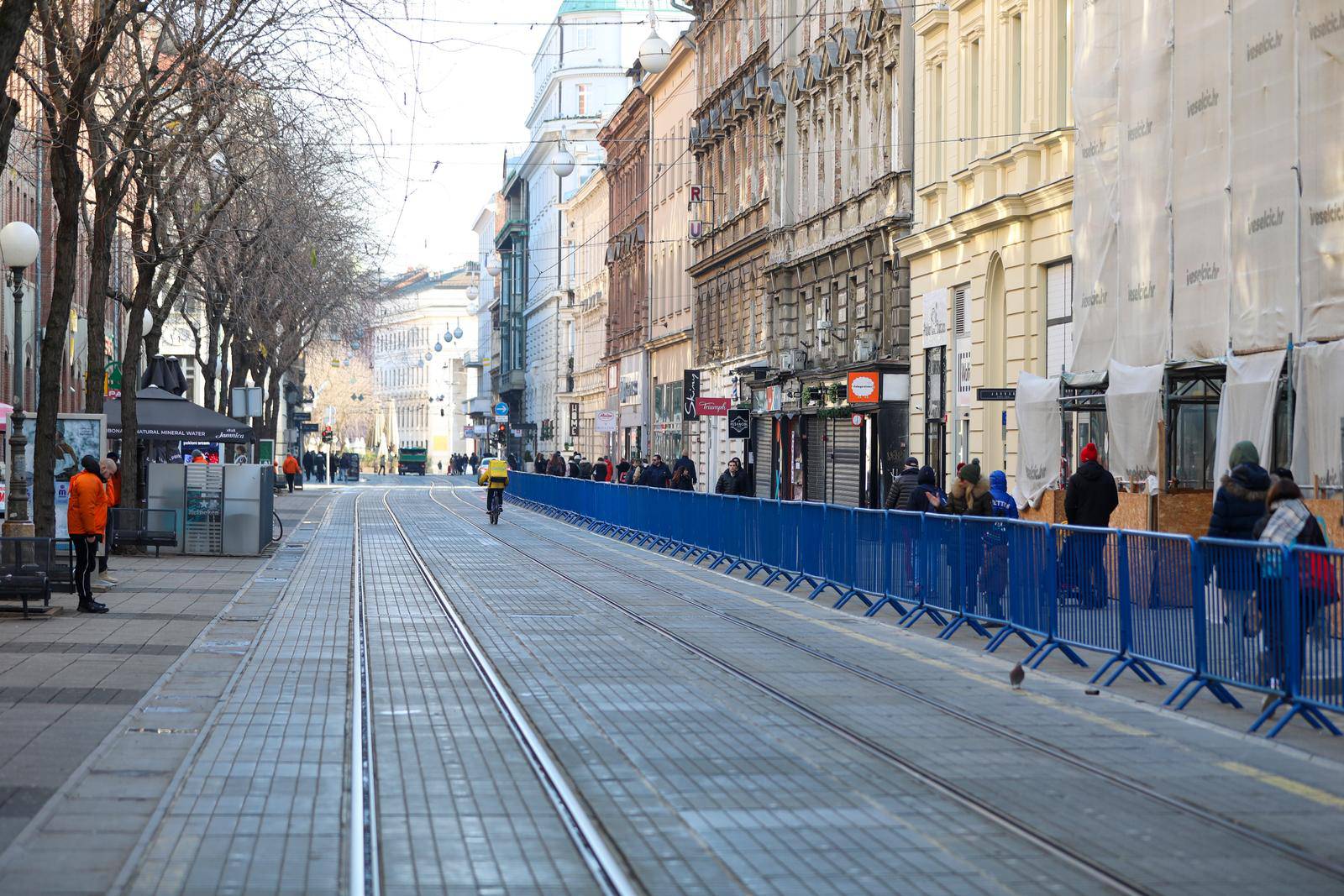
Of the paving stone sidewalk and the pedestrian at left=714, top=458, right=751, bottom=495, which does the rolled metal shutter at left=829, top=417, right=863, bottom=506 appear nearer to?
the pedestrian at left=714, top=458, right=751, bottom=495

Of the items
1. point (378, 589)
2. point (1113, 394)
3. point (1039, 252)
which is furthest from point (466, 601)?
point (1039, 252)

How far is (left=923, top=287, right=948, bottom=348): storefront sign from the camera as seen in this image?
1323 inches

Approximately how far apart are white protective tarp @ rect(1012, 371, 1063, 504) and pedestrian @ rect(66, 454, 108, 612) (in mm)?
12386

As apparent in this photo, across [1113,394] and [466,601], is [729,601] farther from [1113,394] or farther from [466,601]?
[1113,394]

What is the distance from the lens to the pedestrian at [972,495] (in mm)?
19266

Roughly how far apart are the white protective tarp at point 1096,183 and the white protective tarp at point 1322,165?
213 inches

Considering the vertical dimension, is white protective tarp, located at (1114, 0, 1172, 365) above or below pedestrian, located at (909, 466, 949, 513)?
above

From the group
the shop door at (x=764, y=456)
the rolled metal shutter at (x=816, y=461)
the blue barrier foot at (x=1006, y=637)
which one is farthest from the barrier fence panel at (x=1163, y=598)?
the shop door at (x=764, y=456)

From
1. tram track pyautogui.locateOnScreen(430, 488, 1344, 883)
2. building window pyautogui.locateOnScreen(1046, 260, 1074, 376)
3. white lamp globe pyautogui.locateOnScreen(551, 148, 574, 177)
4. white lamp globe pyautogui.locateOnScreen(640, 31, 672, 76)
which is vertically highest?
white lamp globe pyautogui.locateOnScreen(640, 31, 672, 76)

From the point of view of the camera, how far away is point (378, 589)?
2348 cm

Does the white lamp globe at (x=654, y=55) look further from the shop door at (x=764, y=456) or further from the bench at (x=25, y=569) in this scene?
the bench at (x=25, y=569)

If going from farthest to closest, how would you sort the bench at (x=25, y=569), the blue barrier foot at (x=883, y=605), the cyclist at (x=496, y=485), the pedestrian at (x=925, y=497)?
1. the cyclist at (x=496, y=485)
2. the pedestrian at (x=925, y=497)
3. the blue barrier foot at (x=883, y=605)
4. the bench at (x=25, y=569)

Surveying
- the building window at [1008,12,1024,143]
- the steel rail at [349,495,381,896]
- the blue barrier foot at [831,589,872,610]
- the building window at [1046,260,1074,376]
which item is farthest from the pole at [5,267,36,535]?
the building window at [1008,12,1024,143]

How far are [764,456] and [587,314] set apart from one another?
42346 mm
